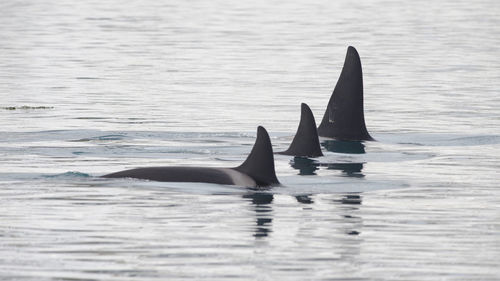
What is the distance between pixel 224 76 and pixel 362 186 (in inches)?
998

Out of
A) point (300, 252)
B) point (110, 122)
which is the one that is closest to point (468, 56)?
point (110, 122)

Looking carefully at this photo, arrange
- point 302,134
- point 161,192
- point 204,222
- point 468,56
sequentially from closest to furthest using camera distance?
point 204,222 < point 161,192 < point 302,134 < point 468,56

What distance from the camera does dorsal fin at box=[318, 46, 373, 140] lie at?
81.9ft

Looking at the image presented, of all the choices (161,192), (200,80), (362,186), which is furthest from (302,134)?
(200,80)

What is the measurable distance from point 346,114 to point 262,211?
8.82 meters

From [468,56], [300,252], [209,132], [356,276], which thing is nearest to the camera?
[356,276]

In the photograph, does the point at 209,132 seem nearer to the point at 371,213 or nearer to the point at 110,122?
the point at 110,122

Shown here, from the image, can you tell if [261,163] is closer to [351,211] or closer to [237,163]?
[351,211]

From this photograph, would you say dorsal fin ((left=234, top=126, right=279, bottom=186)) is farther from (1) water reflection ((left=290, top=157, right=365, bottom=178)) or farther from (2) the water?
(1) water reflection ((left=290, top=157, right=365, bottom=178))

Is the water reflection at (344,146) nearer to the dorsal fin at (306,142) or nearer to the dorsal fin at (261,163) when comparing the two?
the dorsal fin at (306,142)

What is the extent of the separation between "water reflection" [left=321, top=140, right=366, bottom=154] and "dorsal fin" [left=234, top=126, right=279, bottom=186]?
16.8 feet

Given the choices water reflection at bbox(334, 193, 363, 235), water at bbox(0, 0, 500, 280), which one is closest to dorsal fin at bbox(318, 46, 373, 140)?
water at bbox(0, 0, 500, 280)

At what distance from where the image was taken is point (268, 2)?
455 ft

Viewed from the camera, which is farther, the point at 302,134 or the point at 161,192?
the point at 302,134
